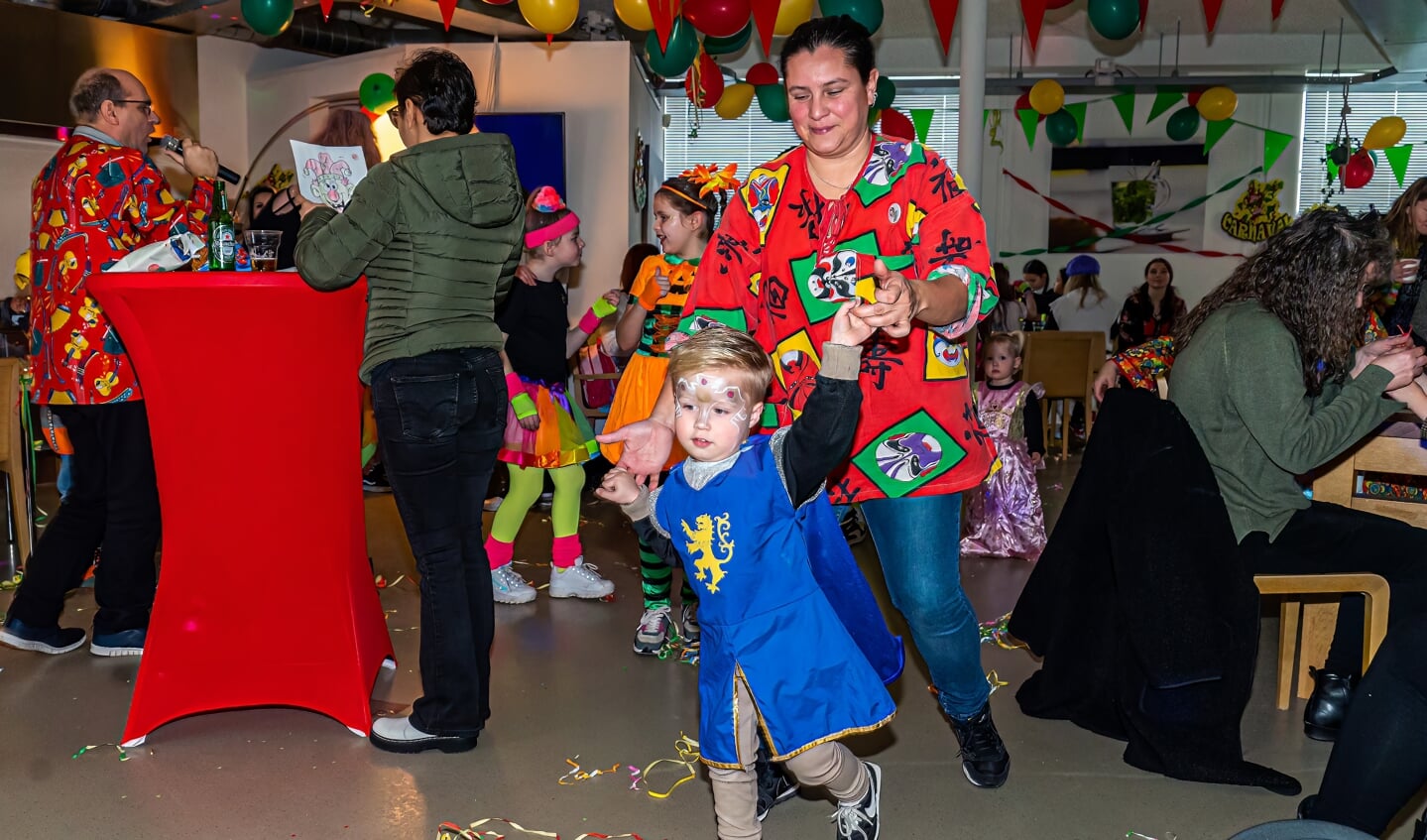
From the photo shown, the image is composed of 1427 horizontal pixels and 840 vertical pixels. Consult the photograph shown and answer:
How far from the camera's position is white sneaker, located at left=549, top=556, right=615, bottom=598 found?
3.92 meters

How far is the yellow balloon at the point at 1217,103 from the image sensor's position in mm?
9719

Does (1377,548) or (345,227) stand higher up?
(345,227)

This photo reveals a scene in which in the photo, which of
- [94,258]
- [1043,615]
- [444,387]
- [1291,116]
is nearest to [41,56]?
[94,258]

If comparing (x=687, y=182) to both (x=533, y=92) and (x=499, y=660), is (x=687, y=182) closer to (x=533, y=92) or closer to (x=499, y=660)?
(x=499, y=660)

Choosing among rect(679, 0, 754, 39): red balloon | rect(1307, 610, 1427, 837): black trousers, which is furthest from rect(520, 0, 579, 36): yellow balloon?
rect(1307, 610, 1427, 837): black trousers

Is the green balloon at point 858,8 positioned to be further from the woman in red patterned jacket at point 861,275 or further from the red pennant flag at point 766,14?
the woman in red patterned jacket at point 861,275

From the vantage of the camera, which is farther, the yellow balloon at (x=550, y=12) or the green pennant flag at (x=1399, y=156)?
the green pennant flag at (x=1399, y=156)

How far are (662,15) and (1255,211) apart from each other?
22.9ft

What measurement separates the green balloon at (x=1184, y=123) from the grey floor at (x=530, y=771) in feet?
26.9

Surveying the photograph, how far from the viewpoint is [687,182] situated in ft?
10.9

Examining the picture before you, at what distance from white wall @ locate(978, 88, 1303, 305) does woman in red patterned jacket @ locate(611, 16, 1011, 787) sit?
8855mm

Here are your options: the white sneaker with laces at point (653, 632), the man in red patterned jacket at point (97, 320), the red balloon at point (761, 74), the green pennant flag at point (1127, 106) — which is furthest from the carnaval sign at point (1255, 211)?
the man in red patterned jacket at point (97, 320)

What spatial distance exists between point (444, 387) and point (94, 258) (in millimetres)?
1350

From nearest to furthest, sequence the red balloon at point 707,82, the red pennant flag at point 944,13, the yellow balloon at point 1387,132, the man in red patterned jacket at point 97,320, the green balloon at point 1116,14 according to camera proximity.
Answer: the man in red patterned jacket at point 97,320, the red pennant flag at point 944,13, the green balloon at point 1116,14, the red balloon at point 707,82, the yellow balloon at point 1387,132
